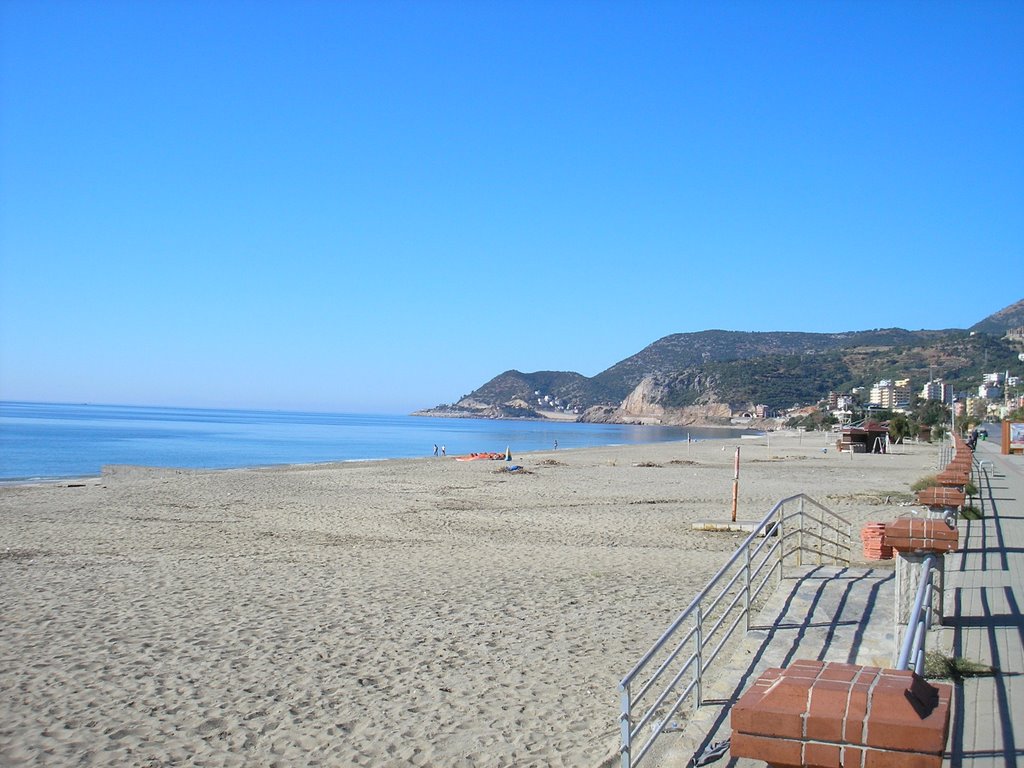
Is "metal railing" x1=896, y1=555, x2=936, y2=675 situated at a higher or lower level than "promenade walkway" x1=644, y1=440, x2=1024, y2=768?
higher

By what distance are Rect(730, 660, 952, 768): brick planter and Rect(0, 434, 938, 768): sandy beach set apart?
3715 mm

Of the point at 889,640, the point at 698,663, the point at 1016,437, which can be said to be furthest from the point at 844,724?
the point at 1016,437

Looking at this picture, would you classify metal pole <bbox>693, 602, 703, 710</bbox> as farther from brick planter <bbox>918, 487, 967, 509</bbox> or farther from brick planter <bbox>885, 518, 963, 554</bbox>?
brick planter <bbox>918, 487, 967, 509</bbox>

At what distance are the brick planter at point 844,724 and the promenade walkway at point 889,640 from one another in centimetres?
257

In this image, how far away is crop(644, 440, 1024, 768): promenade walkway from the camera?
4664mm

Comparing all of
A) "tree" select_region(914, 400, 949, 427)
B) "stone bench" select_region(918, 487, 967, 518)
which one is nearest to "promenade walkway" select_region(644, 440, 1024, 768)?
"stone bench" select_region(918, 487, 967, 518)

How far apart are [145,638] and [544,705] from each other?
13.7 ft

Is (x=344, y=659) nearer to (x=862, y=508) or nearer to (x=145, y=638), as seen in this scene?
(x=145, y=638)

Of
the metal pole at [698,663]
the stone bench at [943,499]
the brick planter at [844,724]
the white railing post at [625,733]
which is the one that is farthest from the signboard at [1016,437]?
the brick planter at [844,724]

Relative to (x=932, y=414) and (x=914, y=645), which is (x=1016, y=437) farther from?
(x=932, y=414)

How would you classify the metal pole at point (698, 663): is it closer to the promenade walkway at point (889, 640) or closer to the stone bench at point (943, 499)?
the promenade walkway at point (889, 640)

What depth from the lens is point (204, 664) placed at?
7.54 meters

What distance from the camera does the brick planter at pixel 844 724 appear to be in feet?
6.39

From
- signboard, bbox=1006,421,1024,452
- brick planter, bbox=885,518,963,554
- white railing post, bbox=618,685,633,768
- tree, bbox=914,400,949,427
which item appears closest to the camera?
white railing post, bbox=618,685,633,768
